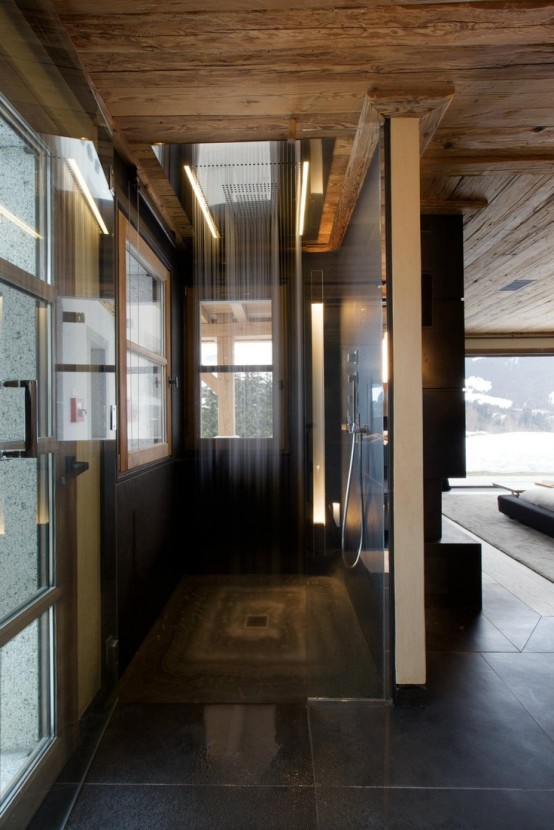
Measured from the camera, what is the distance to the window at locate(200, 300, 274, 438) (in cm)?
283

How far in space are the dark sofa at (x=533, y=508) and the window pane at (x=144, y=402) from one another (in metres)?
3.77

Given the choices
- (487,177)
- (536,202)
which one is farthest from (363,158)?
(536,202)

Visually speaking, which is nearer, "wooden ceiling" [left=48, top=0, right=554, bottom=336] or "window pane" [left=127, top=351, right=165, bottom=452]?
"wooden ceiling" [left=48, top=0, right=554, bottom=336]

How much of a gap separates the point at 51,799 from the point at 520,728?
63.0 inches

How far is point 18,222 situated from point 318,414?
180 centimetres

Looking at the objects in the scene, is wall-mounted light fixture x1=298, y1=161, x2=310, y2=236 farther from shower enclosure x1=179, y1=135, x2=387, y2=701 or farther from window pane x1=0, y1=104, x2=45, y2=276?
window pane x1=0, y1=104, x2=45, y2=276

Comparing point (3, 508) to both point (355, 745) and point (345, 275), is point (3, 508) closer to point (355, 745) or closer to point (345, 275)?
point (355, 745)

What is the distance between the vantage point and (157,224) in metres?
2.83

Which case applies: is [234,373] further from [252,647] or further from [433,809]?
[433,809]

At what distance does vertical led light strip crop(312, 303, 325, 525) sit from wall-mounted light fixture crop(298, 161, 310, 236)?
58cm

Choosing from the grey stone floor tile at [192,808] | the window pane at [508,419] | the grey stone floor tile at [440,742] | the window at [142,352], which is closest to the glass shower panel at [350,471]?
the grey stone floor tile at [440,742]

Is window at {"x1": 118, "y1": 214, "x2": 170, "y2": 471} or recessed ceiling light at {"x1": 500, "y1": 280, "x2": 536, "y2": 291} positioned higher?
recessed ceiling light at {"x1": 500, "y1": 280, "x2": 536, "y2": 291}

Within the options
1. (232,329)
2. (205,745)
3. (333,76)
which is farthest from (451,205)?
(205,745)

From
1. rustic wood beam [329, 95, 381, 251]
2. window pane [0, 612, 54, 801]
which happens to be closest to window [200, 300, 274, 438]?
rustic wood beam [329, 95, 381, 251]
